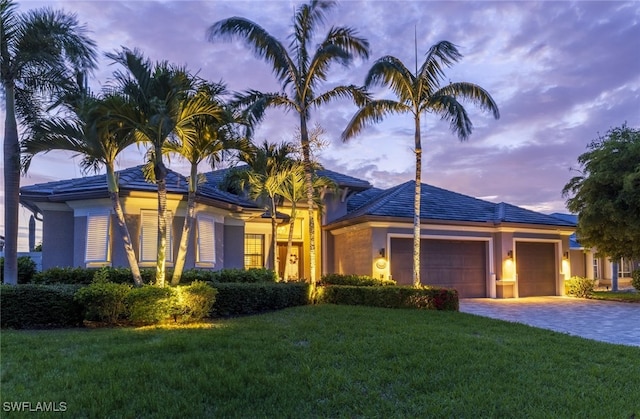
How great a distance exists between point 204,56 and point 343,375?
1016 cm

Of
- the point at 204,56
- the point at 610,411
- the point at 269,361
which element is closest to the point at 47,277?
the point at 204,56

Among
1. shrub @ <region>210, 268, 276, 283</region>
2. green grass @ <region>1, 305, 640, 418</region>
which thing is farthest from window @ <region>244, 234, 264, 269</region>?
green grass @ <region>1, 305, 640, 418</region>

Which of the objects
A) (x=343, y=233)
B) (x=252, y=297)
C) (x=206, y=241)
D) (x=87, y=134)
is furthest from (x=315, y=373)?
(x=343, y=233)

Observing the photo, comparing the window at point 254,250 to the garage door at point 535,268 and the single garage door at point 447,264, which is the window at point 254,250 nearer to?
the single garage door at point 447,264

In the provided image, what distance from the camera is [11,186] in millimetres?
9695

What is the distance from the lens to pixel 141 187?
510 inches

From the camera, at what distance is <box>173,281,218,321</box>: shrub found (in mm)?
9391

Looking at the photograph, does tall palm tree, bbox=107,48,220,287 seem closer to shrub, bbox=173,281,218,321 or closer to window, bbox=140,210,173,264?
shrub, bbox=173,281,218,321

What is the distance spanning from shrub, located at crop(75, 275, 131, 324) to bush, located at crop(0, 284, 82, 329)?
290 millimetres

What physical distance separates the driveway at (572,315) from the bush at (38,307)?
10463 millimetres

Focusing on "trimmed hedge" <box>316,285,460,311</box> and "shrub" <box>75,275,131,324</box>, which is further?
"trimmed hedge" <box>316,285,460,311</box>

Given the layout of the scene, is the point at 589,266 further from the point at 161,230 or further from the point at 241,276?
the point at 161,230

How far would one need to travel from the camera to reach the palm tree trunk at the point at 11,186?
31.3 feet

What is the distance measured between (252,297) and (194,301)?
197 cm
